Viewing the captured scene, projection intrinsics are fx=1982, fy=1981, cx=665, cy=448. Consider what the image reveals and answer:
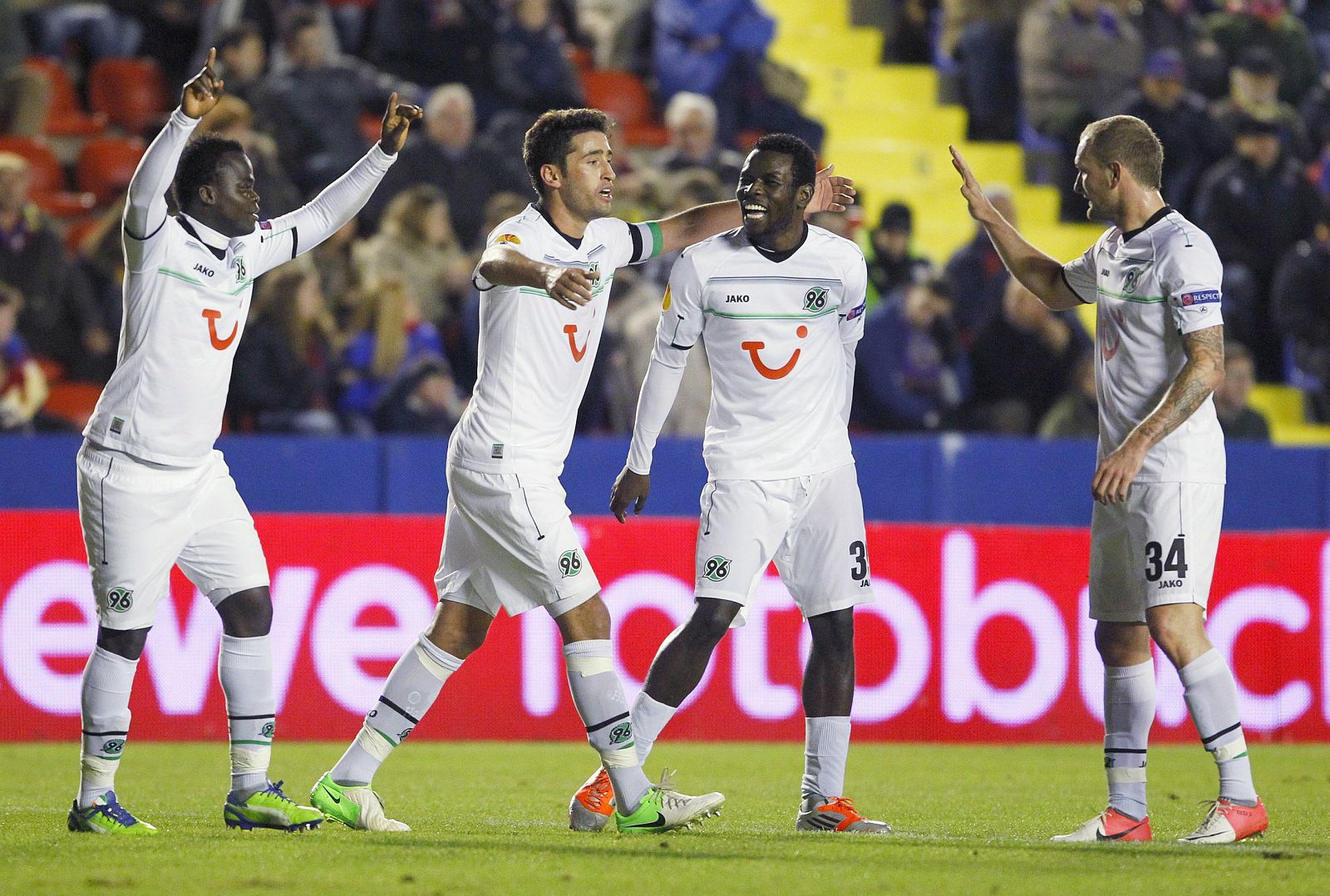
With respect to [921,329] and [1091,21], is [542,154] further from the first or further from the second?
[1091,21]

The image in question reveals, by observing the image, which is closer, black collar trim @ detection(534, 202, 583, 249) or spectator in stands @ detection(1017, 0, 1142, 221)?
black collar trim @ detection(534, 202, 583, 249)

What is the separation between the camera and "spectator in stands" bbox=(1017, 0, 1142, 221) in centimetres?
1565

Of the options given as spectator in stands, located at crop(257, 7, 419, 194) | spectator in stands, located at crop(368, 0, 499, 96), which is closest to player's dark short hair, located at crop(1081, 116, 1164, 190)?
spectator in stands, located at crop(257, 7, 419, 194)

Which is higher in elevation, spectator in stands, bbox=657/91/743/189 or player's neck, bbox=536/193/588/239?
spectator in stands, bbox=657/91/743/189

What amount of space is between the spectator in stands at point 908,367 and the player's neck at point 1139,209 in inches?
233

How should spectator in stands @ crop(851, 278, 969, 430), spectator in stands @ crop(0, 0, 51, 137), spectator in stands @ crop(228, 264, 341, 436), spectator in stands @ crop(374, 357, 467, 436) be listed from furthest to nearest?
spectator in stands @ crop(0, 0, 51, 137)
spectator in stands @ crop(851, 278, 969, 430)
spectator in stands @ crop(374, 357, 467, 436)
spectator in stands @ crop(228, 264, 341, 436)

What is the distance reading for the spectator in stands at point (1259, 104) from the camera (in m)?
15.5

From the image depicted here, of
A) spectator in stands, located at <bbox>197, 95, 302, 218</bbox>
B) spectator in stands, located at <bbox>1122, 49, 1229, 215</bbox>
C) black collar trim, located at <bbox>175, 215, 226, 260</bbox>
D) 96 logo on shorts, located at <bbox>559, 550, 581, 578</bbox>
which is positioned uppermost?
spectator in stands, located at <bbox>1122, 49, 1229, 215</bbox>

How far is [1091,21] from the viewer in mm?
15898

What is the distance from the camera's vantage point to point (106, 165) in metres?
13.5

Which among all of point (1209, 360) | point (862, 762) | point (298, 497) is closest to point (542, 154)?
point (1209, 360)

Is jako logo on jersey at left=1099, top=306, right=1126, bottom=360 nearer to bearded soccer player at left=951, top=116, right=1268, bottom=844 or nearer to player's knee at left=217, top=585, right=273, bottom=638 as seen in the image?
bearded soccer player at left=951, top=116, right=1268, bottom=844

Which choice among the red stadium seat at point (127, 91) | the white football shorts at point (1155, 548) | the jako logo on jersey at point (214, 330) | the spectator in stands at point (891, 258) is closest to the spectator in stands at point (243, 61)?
the red stadium seat at point (127, 91)

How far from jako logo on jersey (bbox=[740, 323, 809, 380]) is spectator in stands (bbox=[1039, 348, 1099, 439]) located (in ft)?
19.2
